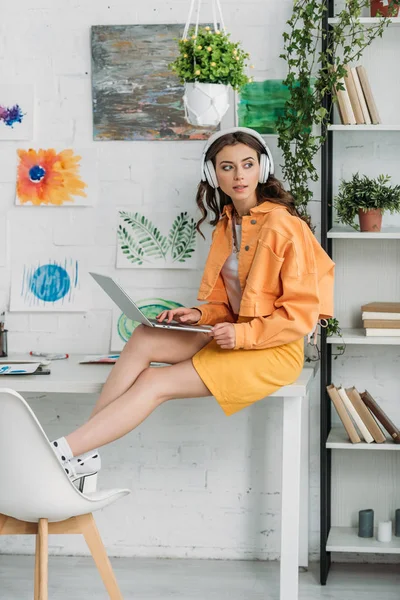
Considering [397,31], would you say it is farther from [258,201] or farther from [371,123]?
[258,201]

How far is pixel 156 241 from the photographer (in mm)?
3316

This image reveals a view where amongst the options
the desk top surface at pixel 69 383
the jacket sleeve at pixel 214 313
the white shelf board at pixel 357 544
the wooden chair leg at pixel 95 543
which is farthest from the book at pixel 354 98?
the wooden chair leg at pixel 95 543

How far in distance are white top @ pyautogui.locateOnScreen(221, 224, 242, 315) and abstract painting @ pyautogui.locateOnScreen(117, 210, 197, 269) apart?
1.18ft

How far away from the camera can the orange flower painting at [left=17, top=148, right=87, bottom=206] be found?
333cm

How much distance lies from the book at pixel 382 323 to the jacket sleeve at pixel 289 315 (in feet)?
1.42

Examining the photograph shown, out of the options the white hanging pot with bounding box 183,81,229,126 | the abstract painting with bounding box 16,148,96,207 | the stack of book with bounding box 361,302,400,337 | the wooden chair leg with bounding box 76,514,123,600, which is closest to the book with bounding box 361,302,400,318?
the stack of book with bounding box 361,302,400,337

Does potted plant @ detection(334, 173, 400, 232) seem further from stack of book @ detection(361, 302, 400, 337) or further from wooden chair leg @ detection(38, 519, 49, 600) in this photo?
wooden chair leg @ detection(38, 519, 49, 600)

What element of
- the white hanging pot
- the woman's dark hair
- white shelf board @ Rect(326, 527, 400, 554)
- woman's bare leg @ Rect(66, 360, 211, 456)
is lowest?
white shelf board @ Rect(326, 527, 400, 554)

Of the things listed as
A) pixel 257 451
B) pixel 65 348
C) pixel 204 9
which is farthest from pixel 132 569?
pixel 204 9

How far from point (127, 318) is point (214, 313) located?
1.61 ft

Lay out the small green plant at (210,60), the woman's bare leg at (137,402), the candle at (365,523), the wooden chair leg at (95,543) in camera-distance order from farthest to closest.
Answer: the candle at (365,523), the small green plant at (210,60), the woman's bare leg at (137,402), the wooden chair leg at (95,543)

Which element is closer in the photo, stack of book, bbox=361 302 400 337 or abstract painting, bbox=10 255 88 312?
stack of book, bbox=361 302 400 337

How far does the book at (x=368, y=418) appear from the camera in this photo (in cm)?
302

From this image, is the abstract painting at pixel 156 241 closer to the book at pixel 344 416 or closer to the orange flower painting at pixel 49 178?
the orange flower painting at pixel 49 178
